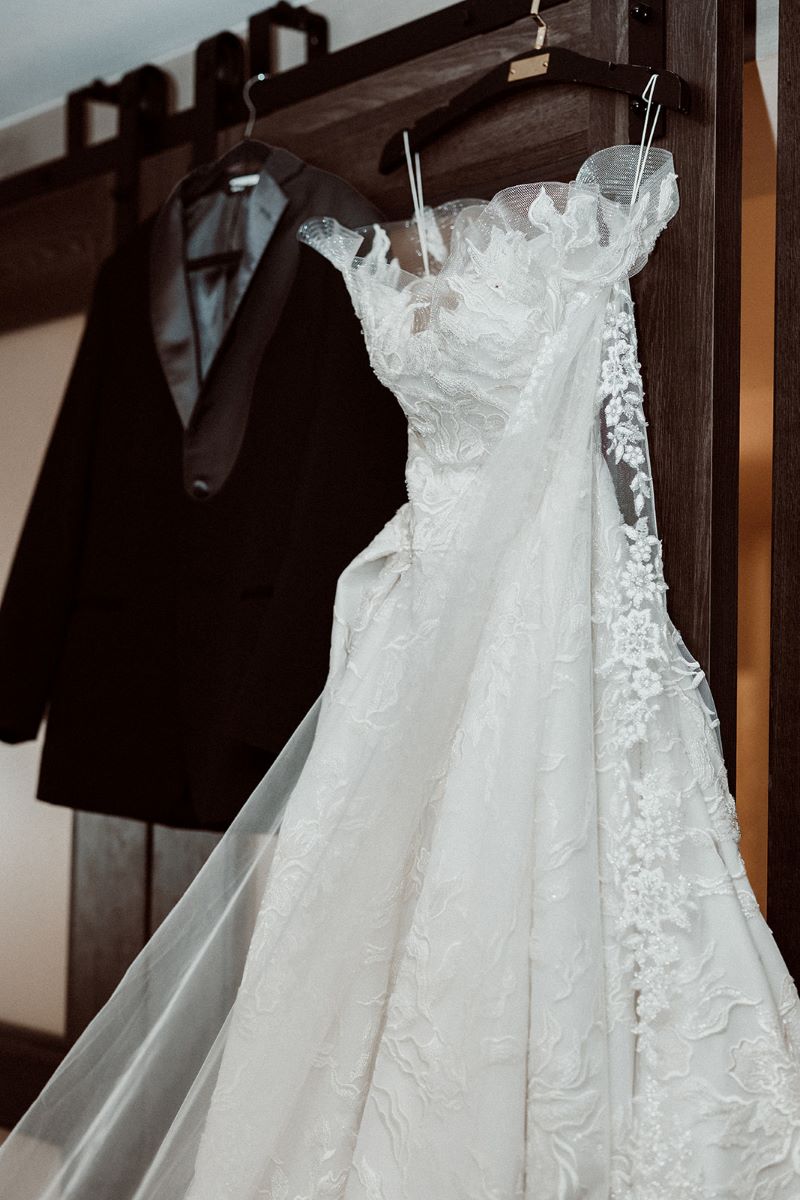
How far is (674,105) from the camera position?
1.10 metres

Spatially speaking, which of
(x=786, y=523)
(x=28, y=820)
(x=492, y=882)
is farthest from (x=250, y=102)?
(x=28, y=820)

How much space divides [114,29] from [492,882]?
155 centimetres

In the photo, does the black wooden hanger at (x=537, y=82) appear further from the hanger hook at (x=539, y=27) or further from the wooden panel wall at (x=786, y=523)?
the wooden panel wall at (x=786, y=523)

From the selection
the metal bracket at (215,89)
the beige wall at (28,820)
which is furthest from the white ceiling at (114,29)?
the beige wall at (28,820)

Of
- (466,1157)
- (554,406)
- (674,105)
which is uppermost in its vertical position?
(674,105)

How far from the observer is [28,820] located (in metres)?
2.02

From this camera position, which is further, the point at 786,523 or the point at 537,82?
the point at 537,82

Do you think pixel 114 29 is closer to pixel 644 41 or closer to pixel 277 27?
pixel 277 27

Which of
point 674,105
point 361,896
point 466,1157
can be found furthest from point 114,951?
point 674,105

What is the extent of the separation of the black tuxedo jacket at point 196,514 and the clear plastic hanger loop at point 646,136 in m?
0.38

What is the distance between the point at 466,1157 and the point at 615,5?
1132 mm

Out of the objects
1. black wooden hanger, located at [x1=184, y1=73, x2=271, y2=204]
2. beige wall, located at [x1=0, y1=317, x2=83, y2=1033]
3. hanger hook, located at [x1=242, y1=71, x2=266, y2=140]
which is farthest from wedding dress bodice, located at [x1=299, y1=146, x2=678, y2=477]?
beige wall, located at [x1=0, y1=317, x2=83, y2=1033]

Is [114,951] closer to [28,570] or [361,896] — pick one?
[28,570]

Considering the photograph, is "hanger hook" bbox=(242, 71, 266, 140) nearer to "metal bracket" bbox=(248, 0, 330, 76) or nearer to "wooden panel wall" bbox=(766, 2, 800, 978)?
"metal bracket" bbox=(248, 0, 330, 76)
